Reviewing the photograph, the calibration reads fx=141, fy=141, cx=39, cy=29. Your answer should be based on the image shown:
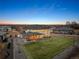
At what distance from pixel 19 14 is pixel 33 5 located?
48 centimetres

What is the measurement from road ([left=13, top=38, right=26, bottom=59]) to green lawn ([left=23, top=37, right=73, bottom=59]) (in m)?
0.13

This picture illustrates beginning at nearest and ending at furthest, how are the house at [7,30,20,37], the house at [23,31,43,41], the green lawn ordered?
1. the green lawn
2. the house at [23,31,43,41]
3. the house at [7,30,20,37]

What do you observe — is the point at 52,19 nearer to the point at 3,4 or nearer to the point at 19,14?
the point at 19,14

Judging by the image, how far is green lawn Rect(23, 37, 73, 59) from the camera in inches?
136

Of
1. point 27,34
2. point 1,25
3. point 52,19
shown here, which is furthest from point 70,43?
point 1,25

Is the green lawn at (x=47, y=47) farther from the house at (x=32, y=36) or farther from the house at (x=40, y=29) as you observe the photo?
the house at (x=40, y=29)

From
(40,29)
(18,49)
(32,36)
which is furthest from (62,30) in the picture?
(18,49)

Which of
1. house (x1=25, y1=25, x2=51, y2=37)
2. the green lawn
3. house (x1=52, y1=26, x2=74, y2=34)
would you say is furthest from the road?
house (x1=52, y1=26, x2=74, y2=34)

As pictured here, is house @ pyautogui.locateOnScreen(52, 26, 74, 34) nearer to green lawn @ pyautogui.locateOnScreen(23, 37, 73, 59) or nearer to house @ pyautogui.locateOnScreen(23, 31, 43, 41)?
green lawn @ pyautogui.locateOnScreen(23, 37, 73, 59)

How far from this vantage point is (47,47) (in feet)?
12.0

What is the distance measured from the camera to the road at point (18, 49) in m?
3.53

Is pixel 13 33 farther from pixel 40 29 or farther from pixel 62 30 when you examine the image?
pixel 62 30

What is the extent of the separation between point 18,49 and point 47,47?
76 centimetres

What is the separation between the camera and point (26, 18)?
13.0 feet
